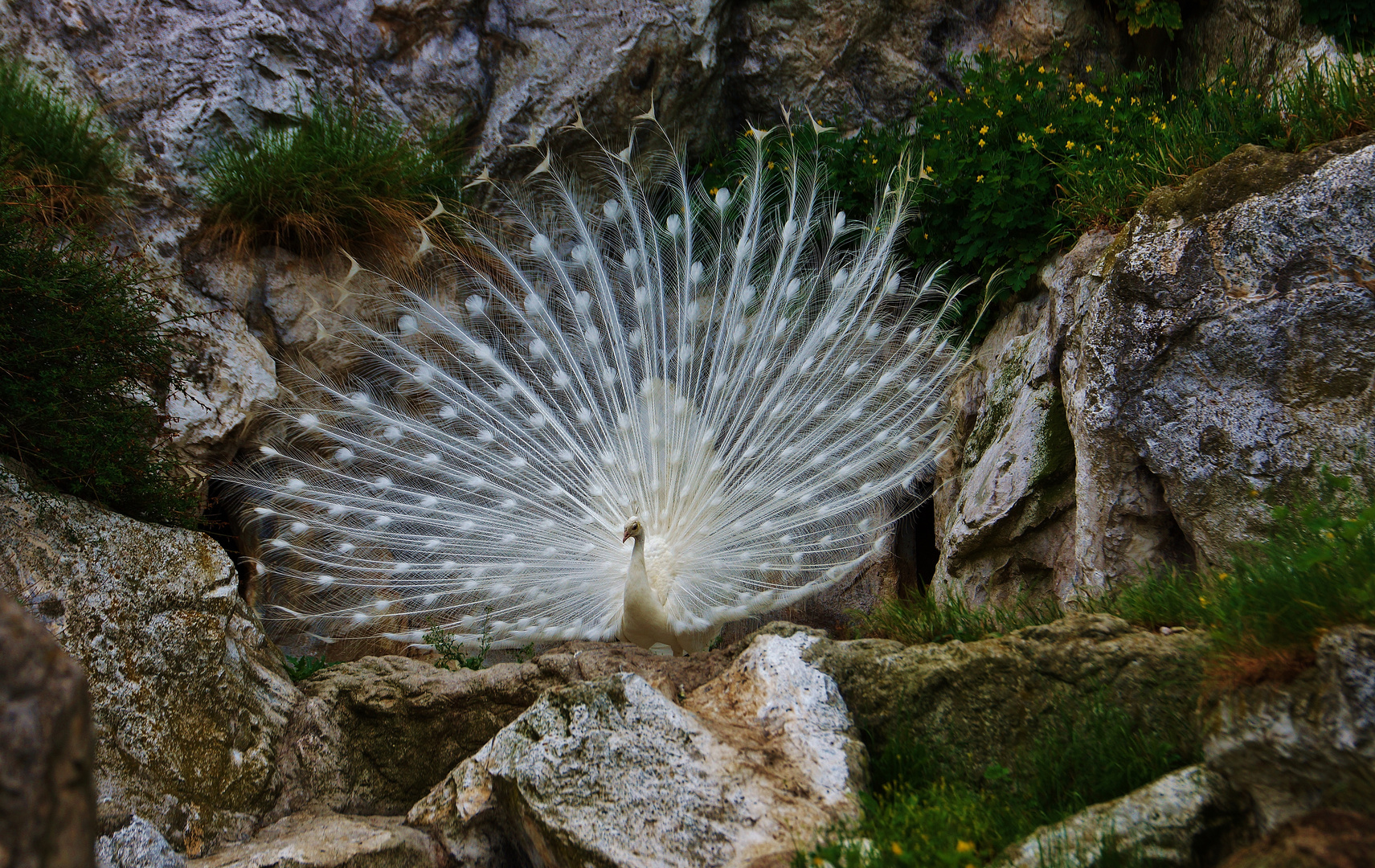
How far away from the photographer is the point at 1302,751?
2.24 m

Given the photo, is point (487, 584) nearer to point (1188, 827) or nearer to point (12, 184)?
point (12, 184)

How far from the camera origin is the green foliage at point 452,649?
5.04 metres

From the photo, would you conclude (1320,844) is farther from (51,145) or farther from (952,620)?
(51,145)

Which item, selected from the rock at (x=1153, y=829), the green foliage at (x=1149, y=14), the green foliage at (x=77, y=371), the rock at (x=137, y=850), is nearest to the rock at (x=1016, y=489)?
the rock at (x=1153, y=829)

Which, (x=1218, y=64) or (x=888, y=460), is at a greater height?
(x=1218, y=64)

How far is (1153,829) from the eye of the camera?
2453 millimetres

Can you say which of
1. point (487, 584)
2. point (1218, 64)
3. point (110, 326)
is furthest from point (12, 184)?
point (1218, 64)

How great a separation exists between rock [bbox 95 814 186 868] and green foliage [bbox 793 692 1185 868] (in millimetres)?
2460

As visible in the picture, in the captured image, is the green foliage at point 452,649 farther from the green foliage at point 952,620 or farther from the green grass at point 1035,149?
the green grass at point 1035,149

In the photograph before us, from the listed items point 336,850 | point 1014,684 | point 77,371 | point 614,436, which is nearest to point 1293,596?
point 1014,684

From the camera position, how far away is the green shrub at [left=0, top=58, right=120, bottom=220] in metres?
5.14

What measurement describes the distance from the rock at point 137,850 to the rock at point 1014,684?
2640 millimetres

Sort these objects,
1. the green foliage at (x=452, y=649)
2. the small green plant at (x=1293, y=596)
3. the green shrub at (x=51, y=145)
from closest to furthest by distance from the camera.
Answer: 1. the small green plant at (x=1293, y=596)
2. the green foliage at (x=452, y=649)
3. the green shrub at (x=51, y=145)

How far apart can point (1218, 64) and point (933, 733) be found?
5.39 meters
